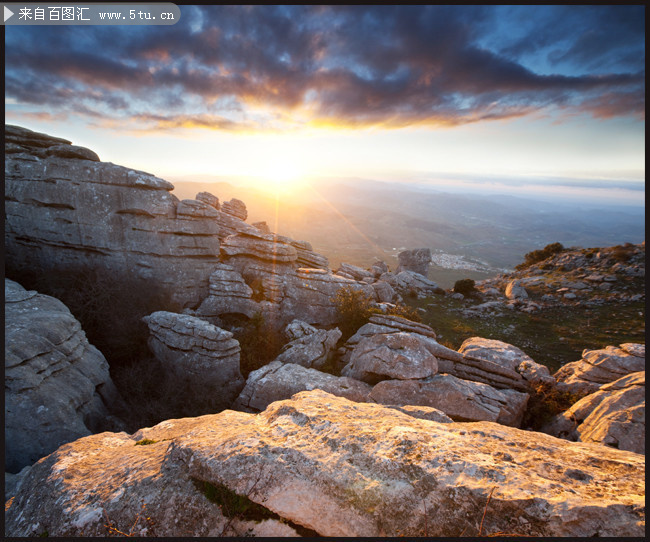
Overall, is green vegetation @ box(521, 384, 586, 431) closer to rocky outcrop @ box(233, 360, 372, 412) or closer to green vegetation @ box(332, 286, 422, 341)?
rocky outcrop @ box(233, 360, 372, 412)

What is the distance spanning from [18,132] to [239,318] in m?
21.8

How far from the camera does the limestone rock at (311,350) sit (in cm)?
1573

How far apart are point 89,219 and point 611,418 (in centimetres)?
3000

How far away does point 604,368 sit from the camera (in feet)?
44.8

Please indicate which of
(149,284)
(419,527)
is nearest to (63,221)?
(149,284)

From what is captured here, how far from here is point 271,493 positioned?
458cm

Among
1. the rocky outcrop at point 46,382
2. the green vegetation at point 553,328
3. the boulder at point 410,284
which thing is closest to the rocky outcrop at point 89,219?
the rocky outcrop at point 46,382

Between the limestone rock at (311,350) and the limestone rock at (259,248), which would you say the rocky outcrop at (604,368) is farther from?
the limestone rock at (259,248)

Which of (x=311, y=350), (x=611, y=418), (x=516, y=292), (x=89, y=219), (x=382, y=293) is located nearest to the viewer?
(x=611, y=418)

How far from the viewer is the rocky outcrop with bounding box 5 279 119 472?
9062 mm

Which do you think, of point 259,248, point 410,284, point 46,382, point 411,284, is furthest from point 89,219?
point 411,284

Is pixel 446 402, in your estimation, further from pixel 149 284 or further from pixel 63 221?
pixel 63 221

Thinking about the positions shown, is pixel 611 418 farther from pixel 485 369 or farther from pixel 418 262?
pixel 418 262

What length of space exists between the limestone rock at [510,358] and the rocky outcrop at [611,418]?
2.35 metres
